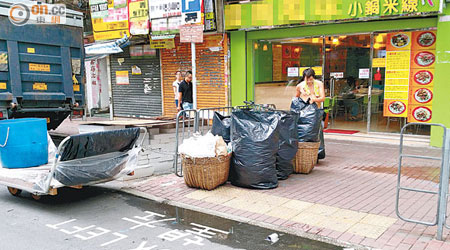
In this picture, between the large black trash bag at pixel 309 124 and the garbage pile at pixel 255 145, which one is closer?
the garbage pile at pixel 255 145

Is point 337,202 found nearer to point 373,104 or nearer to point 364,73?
point 373,104

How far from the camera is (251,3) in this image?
11.5 metres

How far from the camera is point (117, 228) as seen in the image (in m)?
4.82

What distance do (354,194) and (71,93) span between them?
7.72 meters

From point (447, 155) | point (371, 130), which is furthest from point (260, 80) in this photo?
point (447, 155)

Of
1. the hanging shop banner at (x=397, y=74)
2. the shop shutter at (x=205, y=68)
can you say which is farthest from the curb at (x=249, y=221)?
the shop shutter at (x=205, y=68)

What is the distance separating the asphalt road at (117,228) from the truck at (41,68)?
4017 millimetres

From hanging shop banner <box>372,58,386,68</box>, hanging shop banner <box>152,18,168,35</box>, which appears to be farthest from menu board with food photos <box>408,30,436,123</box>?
hanging shop banner <box>152,18,168,35</box>

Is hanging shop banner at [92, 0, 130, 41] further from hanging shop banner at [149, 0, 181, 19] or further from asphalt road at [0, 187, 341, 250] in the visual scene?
asphalt road at [0, 187, 341, 250]

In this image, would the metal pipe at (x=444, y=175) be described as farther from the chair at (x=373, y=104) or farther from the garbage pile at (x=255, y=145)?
the chair at (x=373, y=104)

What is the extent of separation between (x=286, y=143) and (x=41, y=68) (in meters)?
6.60

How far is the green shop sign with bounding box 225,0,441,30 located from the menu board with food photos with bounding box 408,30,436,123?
97 centimetres

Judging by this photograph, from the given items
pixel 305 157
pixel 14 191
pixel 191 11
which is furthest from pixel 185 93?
pixel 14 191

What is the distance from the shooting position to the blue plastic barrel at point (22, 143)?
5738 millimetres
